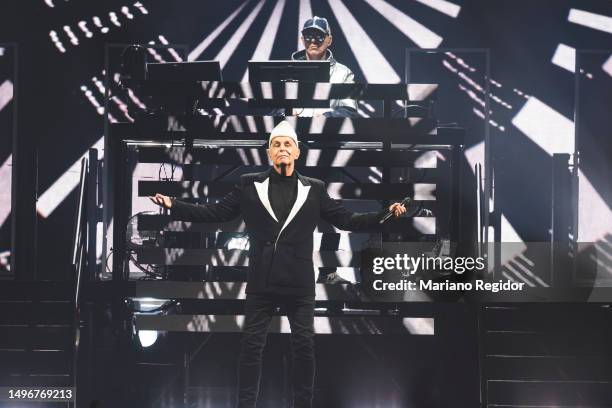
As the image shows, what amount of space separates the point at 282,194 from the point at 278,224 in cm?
18

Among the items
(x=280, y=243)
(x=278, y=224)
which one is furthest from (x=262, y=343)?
(x=278, y=224)

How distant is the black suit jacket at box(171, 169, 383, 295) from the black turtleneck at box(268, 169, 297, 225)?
25mm

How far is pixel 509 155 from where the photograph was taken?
8242 mm

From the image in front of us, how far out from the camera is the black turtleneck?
167 inches

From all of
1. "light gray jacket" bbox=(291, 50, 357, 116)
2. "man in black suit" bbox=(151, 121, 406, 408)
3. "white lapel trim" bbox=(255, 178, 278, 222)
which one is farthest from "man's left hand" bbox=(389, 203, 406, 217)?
"light gray jacket" bbox=(291, 50, 357, 116)

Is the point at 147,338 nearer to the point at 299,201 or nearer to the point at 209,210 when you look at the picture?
the point at 209,210

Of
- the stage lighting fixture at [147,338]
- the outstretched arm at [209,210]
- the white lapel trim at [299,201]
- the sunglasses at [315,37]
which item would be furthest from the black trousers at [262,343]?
the sunglasses at [315,37]

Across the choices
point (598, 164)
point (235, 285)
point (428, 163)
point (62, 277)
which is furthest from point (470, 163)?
point (62, 277)

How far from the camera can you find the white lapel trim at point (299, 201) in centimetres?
421

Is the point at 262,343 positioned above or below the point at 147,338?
below

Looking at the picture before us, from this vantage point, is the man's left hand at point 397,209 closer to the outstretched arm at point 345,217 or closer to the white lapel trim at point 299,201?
the outstretched arm at point 345,217

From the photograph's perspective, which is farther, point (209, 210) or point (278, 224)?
point (209, 210)

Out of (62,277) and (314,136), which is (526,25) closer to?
(314,136)

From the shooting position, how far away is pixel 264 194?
14.0ft
